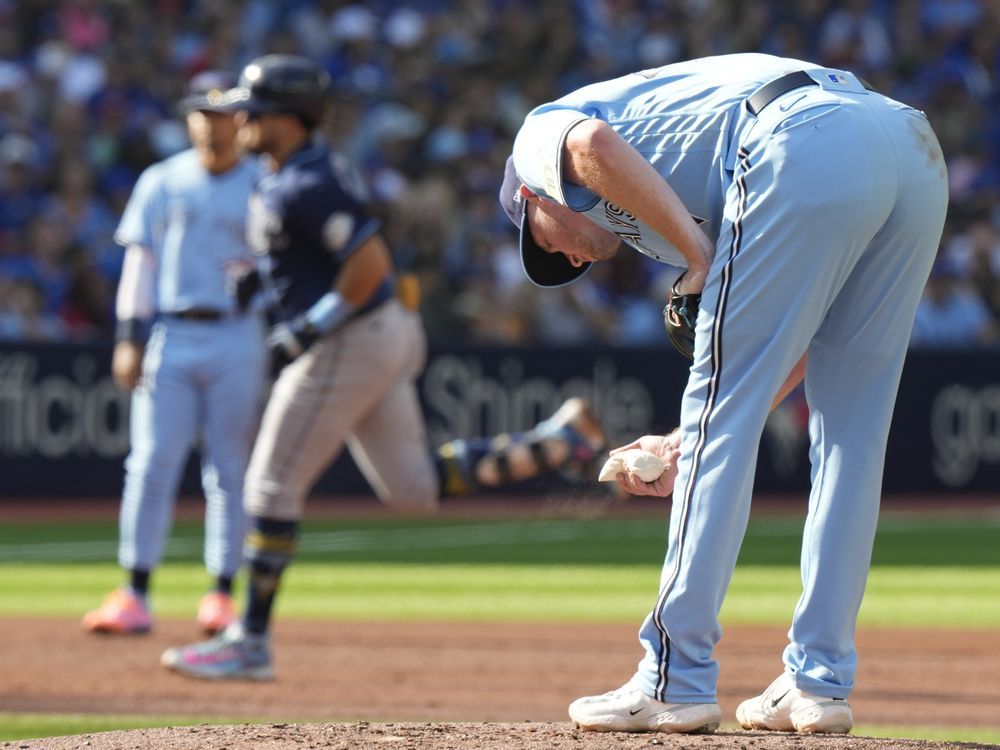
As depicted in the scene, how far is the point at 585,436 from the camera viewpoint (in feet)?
27.0

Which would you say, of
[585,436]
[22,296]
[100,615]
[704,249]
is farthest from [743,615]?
[22,296]

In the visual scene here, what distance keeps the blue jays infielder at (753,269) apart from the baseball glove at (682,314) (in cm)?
8

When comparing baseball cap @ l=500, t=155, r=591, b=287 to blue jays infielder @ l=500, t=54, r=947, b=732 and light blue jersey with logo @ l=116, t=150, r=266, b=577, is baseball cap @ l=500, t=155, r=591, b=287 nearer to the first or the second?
blue jays infielder @ l=500, t=54, r=947, b=732

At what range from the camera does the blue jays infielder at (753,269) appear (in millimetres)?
3873

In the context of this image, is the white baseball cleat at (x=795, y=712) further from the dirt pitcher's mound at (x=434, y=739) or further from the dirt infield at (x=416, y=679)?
the dirt infield at (x=416, y=679)

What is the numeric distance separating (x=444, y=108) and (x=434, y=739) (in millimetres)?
15522

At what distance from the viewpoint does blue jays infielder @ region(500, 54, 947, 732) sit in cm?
387

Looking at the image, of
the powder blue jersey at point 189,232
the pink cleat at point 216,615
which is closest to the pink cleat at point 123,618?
the pink cleat at point 216,615

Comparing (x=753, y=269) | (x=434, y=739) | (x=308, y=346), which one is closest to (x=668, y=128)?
(x=753, y=269)

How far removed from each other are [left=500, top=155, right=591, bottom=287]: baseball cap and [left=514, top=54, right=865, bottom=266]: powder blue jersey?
Result: 0.20m

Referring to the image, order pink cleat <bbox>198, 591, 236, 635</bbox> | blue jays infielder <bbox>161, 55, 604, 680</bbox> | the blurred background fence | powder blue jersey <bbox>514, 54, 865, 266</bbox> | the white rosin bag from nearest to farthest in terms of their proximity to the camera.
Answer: powder blue jersey <bbox>514, 54, 865, 266</bbox>
the white rosin bag
blue jays infielder <bbox>161, 55, 604, 680</bbox>
pink cleat <bbox>198, 591, 236, 635</bbox>
the blurred background fence

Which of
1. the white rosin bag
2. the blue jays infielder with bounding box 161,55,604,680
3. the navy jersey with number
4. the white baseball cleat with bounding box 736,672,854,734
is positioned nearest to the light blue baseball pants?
the white rosin bag

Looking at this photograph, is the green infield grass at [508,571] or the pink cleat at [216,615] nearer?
the pink cleat at [216,615]

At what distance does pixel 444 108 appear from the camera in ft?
62.6
